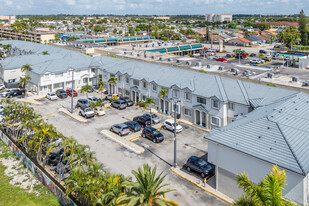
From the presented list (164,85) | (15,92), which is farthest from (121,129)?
(15,92)

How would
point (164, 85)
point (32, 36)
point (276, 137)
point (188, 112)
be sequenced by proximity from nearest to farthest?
1. point (276, 137)
2. point (188, 112)
3. point (164, 85)
4. point (32, 36)

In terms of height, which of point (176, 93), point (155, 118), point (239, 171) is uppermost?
point (176, 93)

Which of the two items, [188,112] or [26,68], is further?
[26,68]

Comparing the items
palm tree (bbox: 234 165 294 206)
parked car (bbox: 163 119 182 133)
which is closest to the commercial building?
parked car (bbox: 163 119 182 133)

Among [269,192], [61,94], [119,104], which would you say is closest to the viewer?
[269,192]

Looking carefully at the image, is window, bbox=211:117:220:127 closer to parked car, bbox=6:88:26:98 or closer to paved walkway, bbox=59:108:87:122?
paved walkway, bbox=59:108:87:122

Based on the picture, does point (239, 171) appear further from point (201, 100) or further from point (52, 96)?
point (52, 96)
